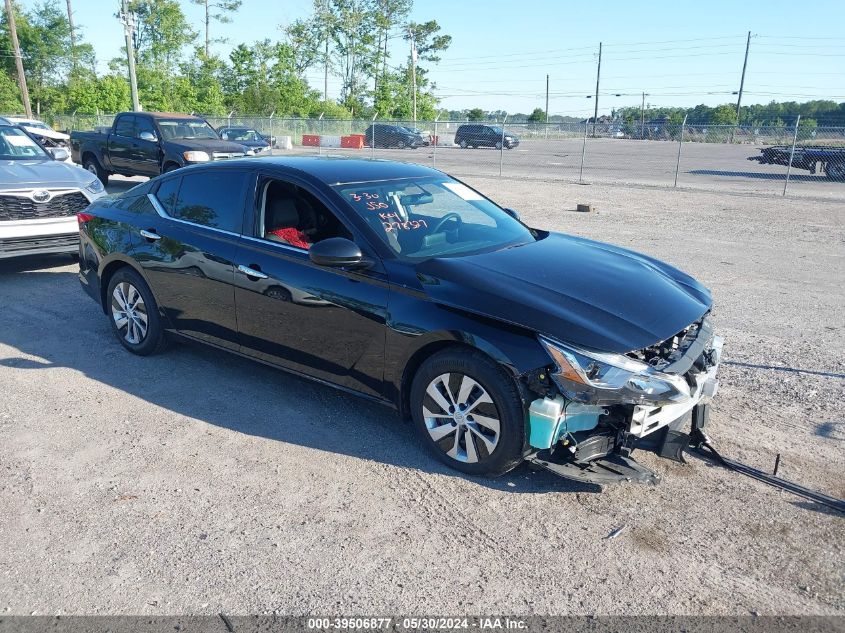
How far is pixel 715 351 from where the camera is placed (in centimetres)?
416

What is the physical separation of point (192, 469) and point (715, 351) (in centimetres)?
313

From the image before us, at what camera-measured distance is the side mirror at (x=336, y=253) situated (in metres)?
4.10

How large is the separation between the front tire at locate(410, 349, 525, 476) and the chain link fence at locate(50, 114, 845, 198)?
59.6ft

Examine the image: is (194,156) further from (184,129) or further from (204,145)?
(184,129)

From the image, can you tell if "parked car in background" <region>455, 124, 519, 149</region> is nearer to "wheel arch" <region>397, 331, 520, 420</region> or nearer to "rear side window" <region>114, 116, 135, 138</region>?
"rear side window" <region>114, 116, 135, 138</region>

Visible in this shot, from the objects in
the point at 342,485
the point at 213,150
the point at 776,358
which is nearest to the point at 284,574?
the point at 342,485

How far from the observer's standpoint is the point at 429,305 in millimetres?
3928

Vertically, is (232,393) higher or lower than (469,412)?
lower

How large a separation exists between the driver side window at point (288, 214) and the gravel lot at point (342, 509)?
44.8 inches

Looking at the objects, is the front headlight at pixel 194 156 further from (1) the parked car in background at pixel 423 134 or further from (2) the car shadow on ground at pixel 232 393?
(1) the parked car in background at pixel 423 134

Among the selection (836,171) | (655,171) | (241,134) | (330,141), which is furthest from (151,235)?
(330,141)

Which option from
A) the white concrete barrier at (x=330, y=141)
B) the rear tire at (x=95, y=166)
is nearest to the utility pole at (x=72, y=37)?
the white concrete barrier at (x=330, y=141)

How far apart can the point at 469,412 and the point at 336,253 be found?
121 cm

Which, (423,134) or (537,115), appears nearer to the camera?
(423,134)
